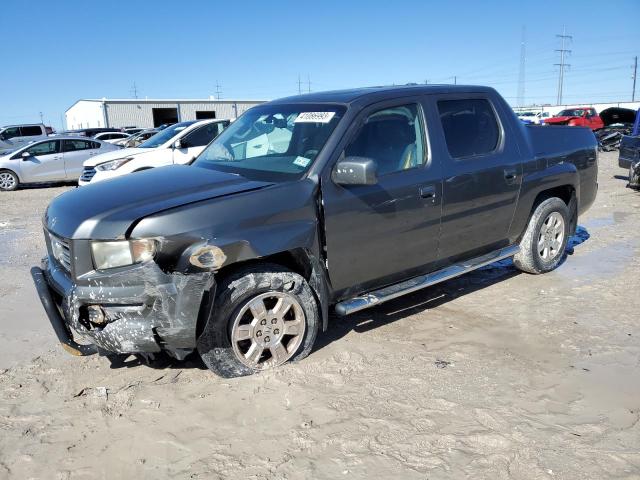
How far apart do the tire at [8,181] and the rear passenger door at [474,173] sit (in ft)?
46.9

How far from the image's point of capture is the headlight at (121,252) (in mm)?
3049

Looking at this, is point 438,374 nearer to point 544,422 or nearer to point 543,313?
point 544,422

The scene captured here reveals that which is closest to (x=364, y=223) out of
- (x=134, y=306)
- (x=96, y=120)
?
(x=134, y=306)

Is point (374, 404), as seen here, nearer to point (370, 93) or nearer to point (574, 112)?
point (370, 93)

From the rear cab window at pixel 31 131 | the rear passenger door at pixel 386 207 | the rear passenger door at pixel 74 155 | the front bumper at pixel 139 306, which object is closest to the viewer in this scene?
the front bumper at pixel 139 306

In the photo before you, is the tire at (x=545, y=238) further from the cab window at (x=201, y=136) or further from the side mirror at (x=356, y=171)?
the cab window at (x=201, y=136)

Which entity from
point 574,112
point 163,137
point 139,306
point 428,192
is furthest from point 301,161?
point 574,112

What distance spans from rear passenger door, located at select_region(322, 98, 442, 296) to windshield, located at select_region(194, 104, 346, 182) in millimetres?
222

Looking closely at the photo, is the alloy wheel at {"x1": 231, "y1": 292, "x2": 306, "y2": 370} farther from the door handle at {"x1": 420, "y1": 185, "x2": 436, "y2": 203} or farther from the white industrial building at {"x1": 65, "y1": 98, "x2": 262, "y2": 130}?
the white industrial building at {"x1": 65, "y1": 98, "x2": 262, "y2": 130}

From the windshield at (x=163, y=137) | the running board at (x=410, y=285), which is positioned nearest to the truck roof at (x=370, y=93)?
the running board at (x=410, y=285)

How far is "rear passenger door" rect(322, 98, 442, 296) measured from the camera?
3.67 meters

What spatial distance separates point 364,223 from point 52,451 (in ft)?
7.64

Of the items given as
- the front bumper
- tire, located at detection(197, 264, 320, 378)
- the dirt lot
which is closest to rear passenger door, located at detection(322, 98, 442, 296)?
tire, located at detection(197, 264, 320, 378)

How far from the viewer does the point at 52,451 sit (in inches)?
111
